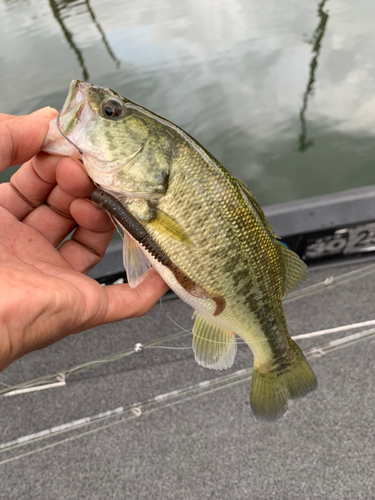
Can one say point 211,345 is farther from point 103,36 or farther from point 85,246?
point 103,36

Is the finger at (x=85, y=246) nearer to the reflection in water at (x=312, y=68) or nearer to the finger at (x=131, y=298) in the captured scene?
the finger at (x=131, y=298)

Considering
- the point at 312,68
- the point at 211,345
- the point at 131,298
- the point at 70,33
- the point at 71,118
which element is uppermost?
the point at 71,118

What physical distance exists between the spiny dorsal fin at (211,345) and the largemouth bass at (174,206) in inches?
4.7

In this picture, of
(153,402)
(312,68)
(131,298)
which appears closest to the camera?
(131,298)

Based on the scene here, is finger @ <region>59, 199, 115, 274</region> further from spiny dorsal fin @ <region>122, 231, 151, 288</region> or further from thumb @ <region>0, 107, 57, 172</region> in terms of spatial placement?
thumb @ <region>0, 107, 57, 172</region>

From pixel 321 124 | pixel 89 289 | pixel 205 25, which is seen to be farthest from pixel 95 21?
pixel 89 289

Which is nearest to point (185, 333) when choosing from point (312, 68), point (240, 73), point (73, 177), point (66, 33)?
point (73, 177)

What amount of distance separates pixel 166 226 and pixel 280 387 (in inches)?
37.4

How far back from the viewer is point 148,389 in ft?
7.45

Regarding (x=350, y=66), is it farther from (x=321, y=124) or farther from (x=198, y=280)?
(x=198, y=280)

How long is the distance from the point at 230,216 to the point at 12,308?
2.83 feet

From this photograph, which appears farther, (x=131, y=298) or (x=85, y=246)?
(x=85, y=246)

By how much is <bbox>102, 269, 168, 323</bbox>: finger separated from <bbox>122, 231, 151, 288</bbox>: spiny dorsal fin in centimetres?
19

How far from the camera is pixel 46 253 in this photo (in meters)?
1.54
